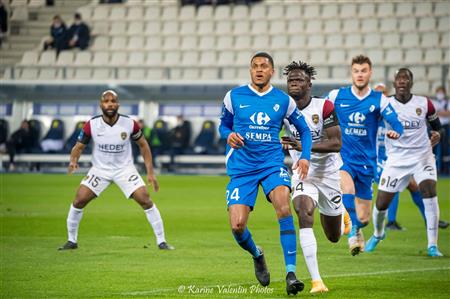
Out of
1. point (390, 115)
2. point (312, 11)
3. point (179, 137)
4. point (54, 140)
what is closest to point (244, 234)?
point (390, 115)

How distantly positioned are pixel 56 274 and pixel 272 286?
2624mm

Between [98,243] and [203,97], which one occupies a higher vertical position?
[203,97]

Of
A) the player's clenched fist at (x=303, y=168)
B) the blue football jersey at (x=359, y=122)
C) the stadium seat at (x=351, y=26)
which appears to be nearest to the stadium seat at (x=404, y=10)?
the stadium seat at (x=351, y=26)

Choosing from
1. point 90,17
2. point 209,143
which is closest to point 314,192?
point 209,143

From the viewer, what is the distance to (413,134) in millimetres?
14664

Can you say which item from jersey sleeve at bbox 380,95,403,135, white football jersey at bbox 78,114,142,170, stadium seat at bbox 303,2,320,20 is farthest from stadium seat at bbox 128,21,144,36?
jersey sleeve at bbox 380,95,403,135

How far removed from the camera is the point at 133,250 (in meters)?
14.7

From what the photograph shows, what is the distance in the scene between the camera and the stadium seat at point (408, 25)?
3734 centimetres

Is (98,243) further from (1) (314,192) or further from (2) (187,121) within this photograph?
(2) (187,121)

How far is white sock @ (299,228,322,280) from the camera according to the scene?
10.2 metres

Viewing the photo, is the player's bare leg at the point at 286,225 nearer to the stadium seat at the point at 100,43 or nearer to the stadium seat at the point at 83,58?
the stadium seat at the point at 83,58

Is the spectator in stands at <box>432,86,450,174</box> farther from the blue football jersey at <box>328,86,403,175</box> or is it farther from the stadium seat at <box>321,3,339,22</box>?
the blue football jersey at <box>328,86,403,175</box>

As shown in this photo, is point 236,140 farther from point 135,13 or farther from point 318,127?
point 135,13

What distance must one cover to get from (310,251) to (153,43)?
30285 millimetres
